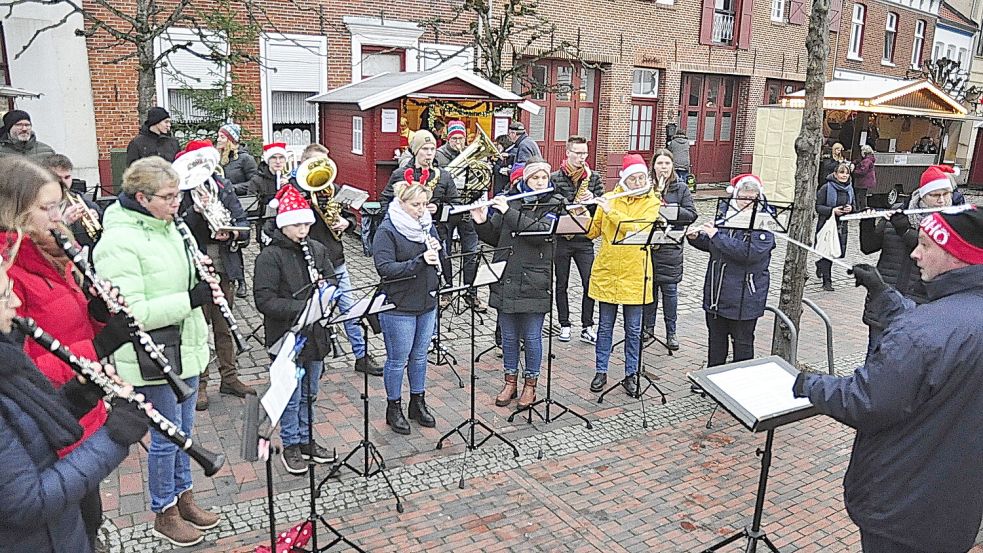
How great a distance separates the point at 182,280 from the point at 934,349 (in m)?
3.45

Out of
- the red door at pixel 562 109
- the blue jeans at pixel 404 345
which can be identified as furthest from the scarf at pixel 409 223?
the red door at pixel 562 109

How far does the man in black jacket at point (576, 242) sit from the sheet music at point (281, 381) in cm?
385

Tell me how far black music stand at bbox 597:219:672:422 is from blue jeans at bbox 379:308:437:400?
1566 millimetres

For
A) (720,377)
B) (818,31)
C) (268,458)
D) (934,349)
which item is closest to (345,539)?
(268,458)

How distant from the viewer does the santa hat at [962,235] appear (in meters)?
2.71

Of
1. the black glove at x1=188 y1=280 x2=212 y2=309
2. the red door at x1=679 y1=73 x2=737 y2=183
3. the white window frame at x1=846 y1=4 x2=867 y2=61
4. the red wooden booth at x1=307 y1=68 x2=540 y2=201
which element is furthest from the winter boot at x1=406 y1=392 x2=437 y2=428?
the white window frame at x1=846 y1=4 x2=867 y2=61

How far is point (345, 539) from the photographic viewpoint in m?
3.83

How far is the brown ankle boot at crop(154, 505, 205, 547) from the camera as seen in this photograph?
3.91 metres

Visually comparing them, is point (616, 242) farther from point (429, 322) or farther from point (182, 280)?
point (182, 280)

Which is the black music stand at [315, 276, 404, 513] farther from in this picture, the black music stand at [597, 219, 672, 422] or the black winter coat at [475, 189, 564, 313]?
the black music stand at [597, 219, 672, 422]

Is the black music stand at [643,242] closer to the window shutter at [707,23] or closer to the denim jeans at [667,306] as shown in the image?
the denim jeans at [667,306]

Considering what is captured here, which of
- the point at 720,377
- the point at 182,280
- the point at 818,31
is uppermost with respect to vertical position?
the point at 818,31

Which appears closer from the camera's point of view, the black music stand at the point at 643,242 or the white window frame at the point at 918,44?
the black music stand at the point at 643,242

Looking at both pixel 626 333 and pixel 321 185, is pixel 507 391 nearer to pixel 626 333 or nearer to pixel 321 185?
pixel 626 333
